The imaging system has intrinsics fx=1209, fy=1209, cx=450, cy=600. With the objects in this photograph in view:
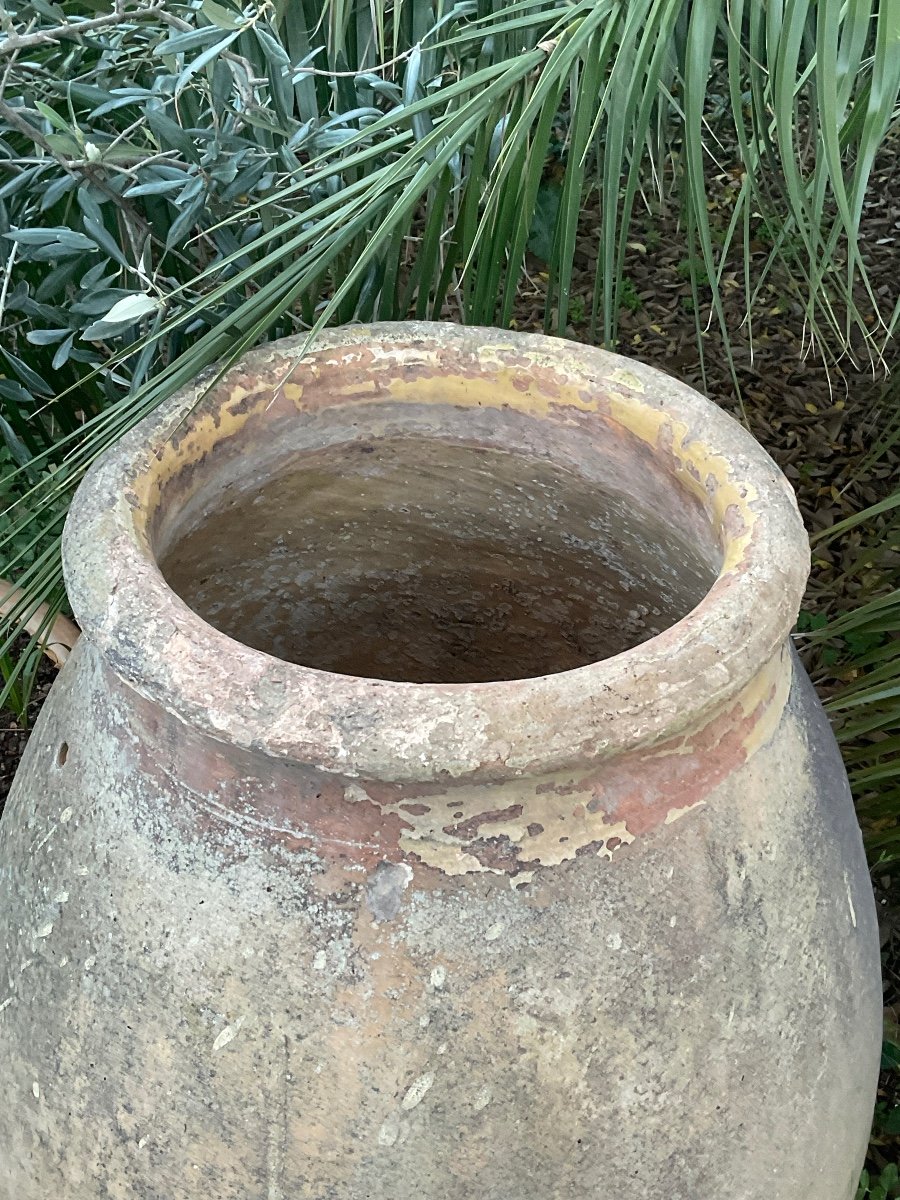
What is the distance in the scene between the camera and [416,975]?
2.37 ft

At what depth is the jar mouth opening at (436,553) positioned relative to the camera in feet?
2.30

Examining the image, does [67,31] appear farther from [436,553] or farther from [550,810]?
[550,810]

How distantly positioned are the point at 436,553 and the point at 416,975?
0.61 meters

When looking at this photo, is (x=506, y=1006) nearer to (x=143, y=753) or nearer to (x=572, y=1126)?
(x=572, y=1126)

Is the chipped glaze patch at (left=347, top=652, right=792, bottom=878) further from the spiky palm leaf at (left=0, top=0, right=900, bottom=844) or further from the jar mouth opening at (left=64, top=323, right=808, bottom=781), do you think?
the spiky palm leaf at (left=0, top=0, right=900, bottom=844)

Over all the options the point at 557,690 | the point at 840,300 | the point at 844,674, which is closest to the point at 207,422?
the point at 557,690

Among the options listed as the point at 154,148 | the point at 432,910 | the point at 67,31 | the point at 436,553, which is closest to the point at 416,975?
the point at 432,910

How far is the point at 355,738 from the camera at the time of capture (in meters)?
0.68

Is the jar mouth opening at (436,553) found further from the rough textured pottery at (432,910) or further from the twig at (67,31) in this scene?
the twig at (67,31)

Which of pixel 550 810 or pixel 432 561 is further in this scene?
pixel 432 561

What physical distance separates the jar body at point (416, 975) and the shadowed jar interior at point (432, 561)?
25 centimetres

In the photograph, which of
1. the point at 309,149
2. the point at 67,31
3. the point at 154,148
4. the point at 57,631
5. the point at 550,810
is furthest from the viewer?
the point at 57,631

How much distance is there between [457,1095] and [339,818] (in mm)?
187

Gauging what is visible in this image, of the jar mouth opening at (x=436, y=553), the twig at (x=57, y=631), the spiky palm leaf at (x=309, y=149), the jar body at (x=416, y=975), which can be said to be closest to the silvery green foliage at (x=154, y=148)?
the spiky palm leaf at (x=309, y=149)
